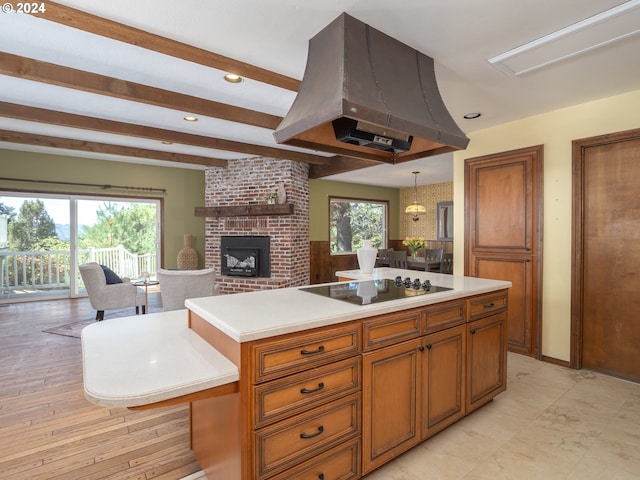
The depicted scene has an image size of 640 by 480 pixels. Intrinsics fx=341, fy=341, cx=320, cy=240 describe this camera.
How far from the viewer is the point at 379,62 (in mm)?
2049

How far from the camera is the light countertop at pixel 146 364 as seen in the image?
45.1 inches

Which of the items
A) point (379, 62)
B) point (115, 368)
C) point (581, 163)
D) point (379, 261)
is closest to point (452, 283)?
point (379, 62)

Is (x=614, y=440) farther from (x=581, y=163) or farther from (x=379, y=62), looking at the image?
(x=379, y=62)

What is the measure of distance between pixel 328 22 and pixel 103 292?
14.4 feet

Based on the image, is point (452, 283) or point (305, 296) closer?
point (305, 296)

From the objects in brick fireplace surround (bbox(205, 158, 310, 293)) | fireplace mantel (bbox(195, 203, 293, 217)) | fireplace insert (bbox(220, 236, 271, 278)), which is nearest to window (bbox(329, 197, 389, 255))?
brick fireplace surround (bbox(205, 158, 310, 293))

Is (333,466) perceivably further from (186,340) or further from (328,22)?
(328,22)

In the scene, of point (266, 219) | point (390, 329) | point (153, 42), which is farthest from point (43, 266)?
point (390, 329)

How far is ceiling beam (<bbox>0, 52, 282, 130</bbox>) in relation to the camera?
8.25ft

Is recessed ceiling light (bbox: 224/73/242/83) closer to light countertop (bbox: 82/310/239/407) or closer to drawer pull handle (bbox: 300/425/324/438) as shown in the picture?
light countertop (bbox: 82/310/239/407)

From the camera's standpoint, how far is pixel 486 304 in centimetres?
241

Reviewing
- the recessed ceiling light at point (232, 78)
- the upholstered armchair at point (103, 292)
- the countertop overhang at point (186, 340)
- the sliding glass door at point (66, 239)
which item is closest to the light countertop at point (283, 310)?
the countertop overhang at point (186, 340)

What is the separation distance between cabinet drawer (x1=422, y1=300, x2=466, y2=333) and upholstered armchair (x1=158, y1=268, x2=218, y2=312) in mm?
2972

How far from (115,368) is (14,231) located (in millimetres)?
6444
